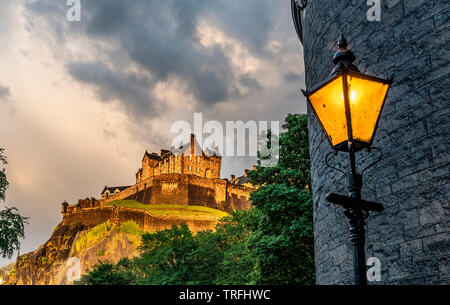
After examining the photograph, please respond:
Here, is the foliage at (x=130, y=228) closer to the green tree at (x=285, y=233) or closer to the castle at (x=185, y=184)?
the castle at (x=185, y=184)

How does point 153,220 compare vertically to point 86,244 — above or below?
above

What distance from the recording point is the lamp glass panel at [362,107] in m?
3.29

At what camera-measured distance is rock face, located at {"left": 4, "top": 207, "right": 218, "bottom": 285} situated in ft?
218

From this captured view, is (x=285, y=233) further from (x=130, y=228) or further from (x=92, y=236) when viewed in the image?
(x=92, y=236)

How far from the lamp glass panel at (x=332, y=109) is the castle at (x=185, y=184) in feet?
239

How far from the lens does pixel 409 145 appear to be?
217 inches

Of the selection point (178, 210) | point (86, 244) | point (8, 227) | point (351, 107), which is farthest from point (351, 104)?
point (86, 244)

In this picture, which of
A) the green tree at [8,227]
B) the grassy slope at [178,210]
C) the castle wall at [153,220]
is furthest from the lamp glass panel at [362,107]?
the grassy slope at [178,210]

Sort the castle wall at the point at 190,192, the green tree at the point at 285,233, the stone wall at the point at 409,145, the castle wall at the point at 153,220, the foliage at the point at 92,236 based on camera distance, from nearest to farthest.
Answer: the stone wall at the point at 409,145 → the green tree at the point at 285,233 → the foliage at the point at 92,236 → the castle wall at the point at 153,220 → the castle wall at the point at 190,192

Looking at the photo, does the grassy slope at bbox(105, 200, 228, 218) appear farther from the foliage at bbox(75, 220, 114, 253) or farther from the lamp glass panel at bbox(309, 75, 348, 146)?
the lamp glass panel at bbox(309, 75, 348, 146)

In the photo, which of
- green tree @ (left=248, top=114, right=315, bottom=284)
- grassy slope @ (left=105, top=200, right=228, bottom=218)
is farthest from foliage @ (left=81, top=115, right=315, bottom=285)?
grassy slope @ (left=105, top=200, right=228, bottom=218)

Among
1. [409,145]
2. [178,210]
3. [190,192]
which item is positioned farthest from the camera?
[190,192]

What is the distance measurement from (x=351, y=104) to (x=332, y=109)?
0.53 feet
